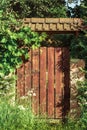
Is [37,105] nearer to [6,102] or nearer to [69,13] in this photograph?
[6,102]

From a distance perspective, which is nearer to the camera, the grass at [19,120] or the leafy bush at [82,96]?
the grass at [19,120]

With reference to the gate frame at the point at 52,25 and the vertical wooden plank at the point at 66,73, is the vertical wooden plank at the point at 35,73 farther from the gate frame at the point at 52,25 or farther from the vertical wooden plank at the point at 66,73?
the gate frame at the point at 52,25

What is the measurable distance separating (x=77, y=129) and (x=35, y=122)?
96cm

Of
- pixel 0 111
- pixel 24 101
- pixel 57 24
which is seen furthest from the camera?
pixel 57 24

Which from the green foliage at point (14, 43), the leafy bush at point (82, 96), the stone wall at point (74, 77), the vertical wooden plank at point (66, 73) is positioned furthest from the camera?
the vertical wooden plank at point (66, 73)

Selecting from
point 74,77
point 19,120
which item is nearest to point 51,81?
point 74,77

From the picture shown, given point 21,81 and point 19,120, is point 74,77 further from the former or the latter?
point 19,120

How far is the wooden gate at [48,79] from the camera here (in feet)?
36.6

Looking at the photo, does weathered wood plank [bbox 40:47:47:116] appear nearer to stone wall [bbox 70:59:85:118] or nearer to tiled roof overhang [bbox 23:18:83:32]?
stone wall [bbox 70:59:85:118]

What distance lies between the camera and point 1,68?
1080 centimetres

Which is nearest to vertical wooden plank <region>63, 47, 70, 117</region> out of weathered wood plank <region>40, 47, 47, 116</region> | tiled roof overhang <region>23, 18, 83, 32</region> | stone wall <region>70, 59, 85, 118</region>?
stone wall <region>70, 59, 85, 118</region>

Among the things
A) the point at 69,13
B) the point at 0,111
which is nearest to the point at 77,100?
the point at 0,111

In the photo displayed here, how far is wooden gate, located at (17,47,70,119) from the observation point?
11148 mm

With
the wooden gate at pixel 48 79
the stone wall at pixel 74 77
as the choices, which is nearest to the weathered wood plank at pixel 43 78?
the wooden gate at pixel 48 79
